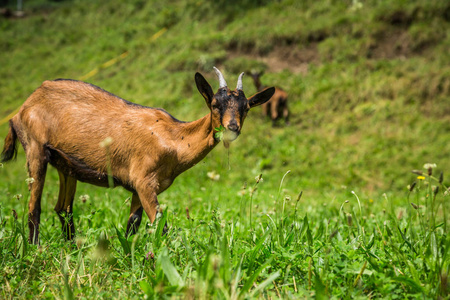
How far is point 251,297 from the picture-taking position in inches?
95.0

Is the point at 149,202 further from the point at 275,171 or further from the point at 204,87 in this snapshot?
the point at 275,171

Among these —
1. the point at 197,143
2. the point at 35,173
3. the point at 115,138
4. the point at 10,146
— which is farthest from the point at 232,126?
the point at 10,146

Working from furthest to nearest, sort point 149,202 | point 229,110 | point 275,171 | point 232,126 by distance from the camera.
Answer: point 275,171, point 149,202, point 229,110, point 232,126

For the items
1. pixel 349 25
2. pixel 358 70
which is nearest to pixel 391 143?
pixel 358 70

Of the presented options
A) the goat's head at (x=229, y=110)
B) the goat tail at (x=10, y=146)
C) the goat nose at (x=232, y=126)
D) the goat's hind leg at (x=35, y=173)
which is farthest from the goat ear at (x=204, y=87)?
the goat tail at (x=10, y=146)

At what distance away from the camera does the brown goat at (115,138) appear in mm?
3729

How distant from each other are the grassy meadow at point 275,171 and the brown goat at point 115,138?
344 mm

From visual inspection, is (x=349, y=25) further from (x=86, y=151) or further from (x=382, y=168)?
(x=86, y=151)

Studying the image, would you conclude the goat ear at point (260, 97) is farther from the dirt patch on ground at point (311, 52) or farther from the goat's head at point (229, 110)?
the dirt patch on ground at point (311, 52)

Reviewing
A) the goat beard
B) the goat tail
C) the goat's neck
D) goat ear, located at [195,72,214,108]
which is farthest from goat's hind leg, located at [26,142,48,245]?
the goat beard

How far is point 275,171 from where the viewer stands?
34.2 ft

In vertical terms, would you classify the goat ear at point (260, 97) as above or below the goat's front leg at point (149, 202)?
above

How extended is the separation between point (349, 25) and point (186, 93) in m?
6.65

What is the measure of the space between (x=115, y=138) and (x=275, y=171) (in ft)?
22.9
